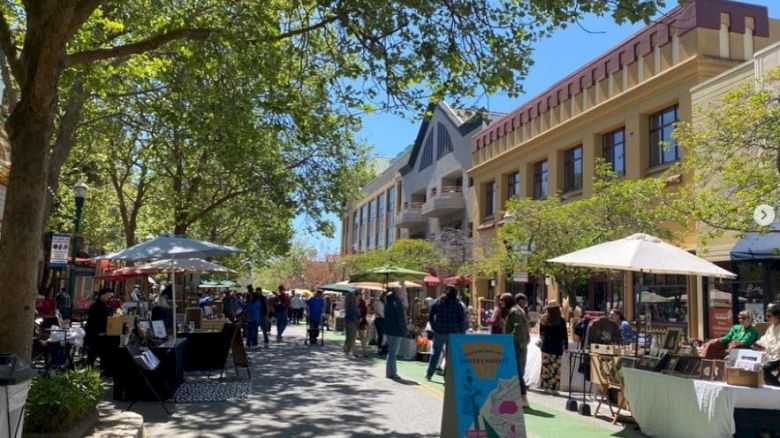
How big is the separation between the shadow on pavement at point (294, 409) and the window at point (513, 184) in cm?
1995

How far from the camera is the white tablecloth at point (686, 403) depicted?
702 centimetres

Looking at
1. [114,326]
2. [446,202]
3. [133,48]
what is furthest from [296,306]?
[133,48]

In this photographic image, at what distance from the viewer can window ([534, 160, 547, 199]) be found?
2961cm

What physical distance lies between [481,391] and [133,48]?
5979 mm

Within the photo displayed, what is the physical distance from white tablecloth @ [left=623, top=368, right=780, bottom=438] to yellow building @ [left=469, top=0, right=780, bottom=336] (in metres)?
9.77

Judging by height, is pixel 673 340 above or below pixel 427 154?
below

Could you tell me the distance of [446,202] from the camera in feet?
131

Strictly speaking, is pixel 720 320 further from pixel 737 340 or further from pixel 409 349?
pixel 409 349

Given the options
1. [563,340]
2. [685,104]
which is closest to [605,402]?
[563,340]

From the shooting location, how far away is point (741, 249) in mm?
16688

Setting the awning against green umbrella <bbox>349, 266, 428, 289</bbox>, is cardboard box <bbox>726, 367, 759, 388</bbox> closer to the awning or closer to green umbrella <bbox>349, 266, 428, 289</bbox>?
the awning

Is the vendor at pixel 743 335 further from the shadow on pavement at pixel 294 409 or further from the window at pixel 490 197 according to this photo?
the window at pixel 490 197

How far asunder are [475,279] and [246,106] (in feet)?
80.5

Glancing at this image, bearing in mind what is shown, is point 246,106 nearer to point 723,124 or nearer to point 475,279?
point 723,124
